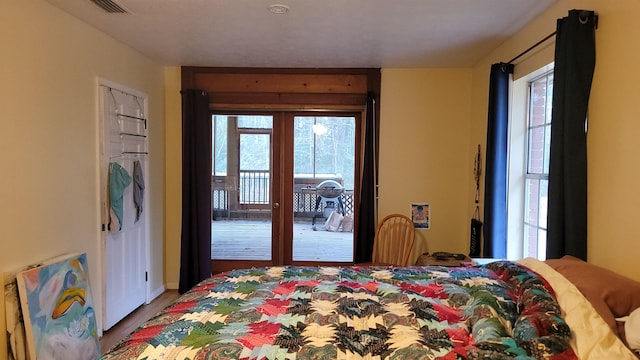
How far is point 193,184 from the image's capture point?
431 cm

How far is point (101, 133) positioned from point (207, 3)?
1365mm

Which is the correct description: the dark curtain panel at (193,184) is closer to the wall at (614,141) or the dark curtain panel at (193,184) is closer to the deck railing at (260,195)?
the deck railing at (260,195)

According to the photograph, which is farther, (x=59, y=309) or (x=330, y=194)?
(x=330, y=194)

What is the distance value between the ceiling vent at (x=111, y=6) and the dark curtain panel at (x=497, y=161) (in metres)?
2.72

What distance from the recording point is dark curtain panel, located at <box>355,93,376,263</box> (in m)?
4.25

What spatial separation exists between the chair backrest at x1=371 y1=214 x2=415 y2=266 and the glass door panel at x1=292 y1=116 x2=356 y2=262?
530 mm

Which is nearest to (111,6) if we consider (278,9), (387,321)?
(278,9)

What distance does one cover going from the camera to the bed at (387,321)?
1.37m

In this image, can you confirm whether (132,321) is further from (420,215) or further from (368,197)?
(420,215)

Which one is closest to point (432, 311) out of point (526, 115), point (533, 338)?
point (533, 338)

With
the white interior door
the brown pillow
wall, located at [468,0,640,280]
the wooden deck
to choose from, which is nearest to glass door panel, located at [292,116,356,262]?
the wooden deck

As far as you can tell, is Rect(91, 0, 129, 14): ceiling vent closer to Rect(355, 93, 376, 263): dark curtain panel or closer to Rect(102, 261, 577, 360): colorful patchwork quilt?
Rect(102, 261, 577, 360): colorful patchwork quilt

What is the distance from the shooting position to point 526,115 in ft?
10.4

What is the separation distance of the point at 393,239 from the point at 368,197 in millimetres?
493
